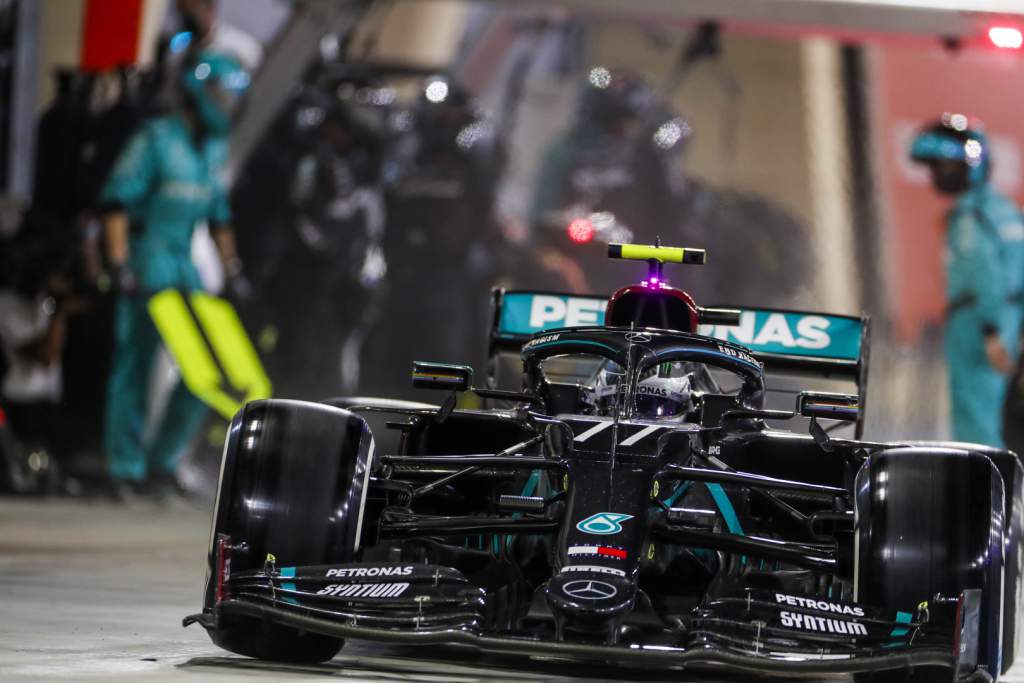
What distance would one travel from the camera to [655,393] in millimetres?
6938

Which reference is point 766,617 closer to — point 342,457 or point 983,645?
point 983,645

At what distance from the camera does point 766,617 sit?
5387 mm

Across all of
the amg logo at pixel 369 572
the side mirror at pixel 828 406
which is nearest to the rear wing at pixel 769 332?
the side mirror at pixel 828 406

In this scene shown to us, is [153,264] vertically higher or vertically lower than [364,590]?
higher

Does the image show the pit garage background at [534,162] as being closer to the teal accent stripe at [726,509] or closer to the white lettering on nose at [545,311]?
the white lettering on nose at [545,311]

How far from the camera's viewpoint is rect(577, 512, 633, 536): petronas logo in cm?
575

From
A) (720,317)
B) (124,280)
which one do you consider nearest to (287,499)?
(720,317)

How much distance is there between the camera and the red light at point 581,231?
15.0 meters

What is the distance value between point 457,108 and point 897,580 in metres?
10.2

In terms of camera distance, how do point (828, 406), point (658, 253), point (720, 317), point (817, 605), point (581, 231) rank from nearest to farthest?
point (817, 605) → point (828, 406) → point (658, 253) → point (720, 317) → point (581, 231)

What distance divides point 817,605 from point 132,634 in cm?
282

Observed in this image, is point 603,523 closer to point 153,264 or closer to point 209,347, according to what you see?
point 209,347

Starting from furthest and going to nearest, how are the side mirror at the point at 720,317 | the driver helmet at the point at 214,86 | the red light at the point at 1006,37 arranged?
the driver helmet at the point at 214,86 < the red light at the point at 1006,37 < the side mirror at the point at 720,317

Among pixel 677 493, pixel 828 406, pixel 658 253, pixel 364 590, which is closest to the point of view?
pixel 364 590
